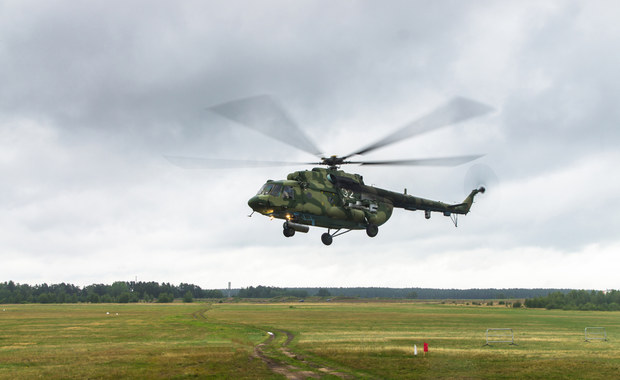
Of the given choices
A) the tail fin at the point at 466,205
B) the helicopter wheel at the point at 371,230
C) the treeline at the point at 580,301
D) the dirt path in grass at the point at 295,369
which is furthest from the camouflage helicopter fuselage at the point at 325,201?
the treeline at the point at 580,301

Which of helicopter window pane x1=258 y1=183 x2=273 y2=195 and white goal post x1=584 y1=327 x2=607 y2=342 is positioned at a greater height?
helicopter window pane x1=258 y1=183 x2=273 y2=195

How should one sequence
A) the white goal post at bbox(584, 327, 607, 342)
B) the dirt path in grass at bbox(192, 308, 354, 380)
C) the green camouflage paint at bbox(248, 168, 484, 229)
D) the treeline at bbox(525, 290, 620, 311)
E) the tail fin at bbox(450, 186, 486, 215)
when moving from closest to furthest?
the green camouflage paint at bbox(248, 168, 484, 229)
the dirt path in grass at bbox(192, 308, 354, 380)
the tail fin at bbox(450, 186, 486, 215)
the white goal post at bbox(584, 327, 607, 342)
the treeline at bbox(525, 290, 620, 311)

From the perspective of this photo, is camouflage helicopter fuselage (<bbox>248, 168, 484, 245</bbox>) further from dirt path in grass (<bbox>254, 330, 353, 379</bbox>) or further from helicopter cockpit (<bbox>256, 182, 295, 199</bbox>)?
dirt path in grass (<bbox>254, 330, 353, 379</bbox>)

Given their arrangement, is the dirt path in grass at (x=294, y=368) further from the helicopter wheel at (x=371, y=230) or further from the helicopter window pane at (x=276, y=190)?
the helicopter window pane at (x=276, y=190)

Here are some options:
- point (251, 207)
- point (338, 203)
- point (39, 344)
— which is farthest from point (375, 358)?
point (39, 344)

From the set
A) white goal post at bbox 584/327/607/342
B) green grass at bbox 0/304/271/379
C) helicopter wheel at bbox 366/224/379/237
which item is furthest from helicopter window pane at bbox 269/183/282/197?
white goal post at bbox 584/327/607/342

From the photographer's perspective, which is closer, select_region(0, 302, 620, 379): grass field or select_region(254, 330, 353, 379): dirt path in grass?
select_region(254, 330, 353, 379): dirt path in grass

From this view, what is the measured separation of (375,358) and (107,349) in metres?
28.1

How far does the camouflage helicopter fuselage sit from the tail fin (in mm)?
7140

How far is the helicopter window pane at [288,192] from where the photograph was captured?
31.8 m

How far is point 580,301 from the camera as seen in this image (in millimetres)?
187625

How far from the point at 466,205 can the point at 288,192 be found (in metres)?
19.6

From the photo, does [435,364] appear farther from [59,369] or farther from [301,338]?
[59,369]

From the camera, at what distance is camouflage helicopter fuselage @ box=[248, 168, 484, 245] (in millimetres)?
31609
